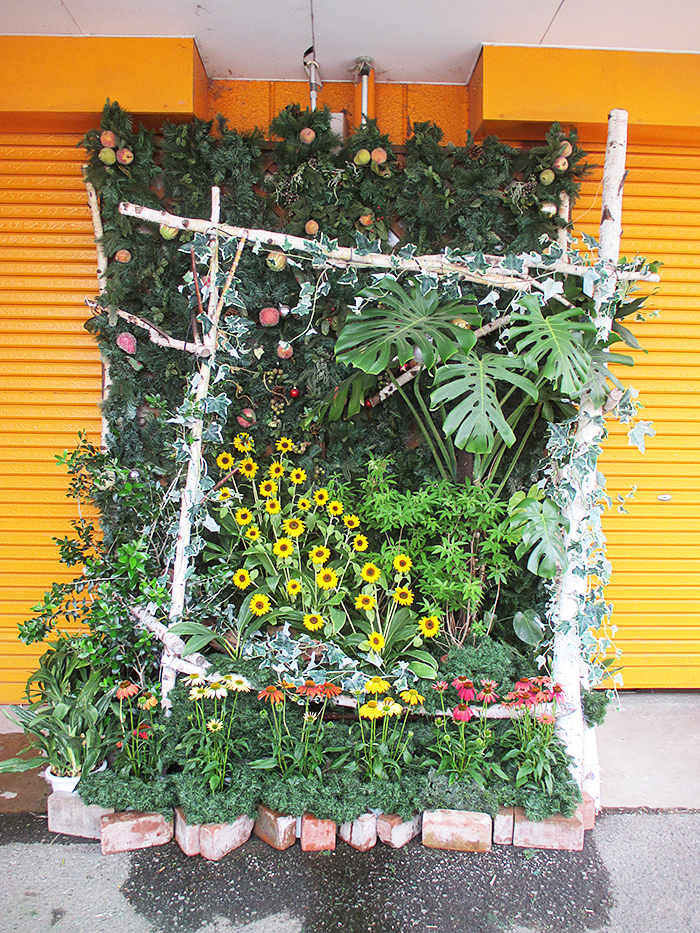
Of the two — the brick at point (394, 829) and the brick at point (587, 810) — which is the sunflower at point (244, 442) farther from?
the brick at point (587, 810)

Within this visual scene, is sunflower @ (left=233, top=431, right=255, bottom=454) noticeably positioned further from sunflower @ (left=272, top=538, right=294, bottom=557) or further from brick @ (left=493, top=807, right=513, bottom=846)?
brick @ (left=493, top=807, right=513, bottom=846)

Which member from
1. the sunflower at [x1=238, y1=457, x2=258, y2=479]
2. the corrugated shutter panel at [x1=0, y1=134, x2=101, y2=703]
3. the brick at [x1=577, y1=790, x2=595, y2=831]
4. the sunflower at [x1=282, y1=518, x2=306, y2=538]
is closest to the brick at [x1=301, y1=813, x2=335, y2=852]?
the brick at [x1=577, y1=790, x2=595, y2=831]

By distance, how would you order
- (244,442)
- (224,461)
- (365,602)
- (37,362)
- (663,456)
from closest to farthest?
(365,602), (224,461), (244,442), (37,362), (663,456)

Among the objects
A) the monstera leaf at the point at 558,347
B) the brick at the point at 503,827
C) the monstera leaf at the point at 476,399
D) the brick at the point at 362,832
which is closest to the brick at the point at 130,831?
the brick at the point at 362,832

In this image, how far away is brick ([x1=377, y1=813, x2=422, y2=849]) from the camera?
2.05 metres

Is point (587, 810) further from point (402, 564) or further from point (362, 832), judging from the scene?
point (402, 564)

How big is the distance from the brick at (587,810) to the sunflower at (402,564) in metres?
1.08

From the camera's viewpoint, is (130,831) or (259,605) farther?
(259,605)

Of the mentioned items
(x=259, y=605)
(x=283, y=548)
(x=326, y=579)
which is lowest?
(x=259, y=605)

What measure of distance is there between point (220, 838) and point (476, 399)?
1807mm

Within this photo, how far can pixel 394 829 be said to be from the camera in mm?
2053

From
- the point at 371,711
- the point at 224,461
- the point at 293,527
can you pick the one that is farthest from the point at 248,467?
the point at 371,711

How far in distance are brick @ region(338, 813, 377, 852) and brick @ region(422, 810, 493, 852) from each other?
0.62 feet

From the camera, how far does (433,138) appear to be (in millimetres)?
2779
